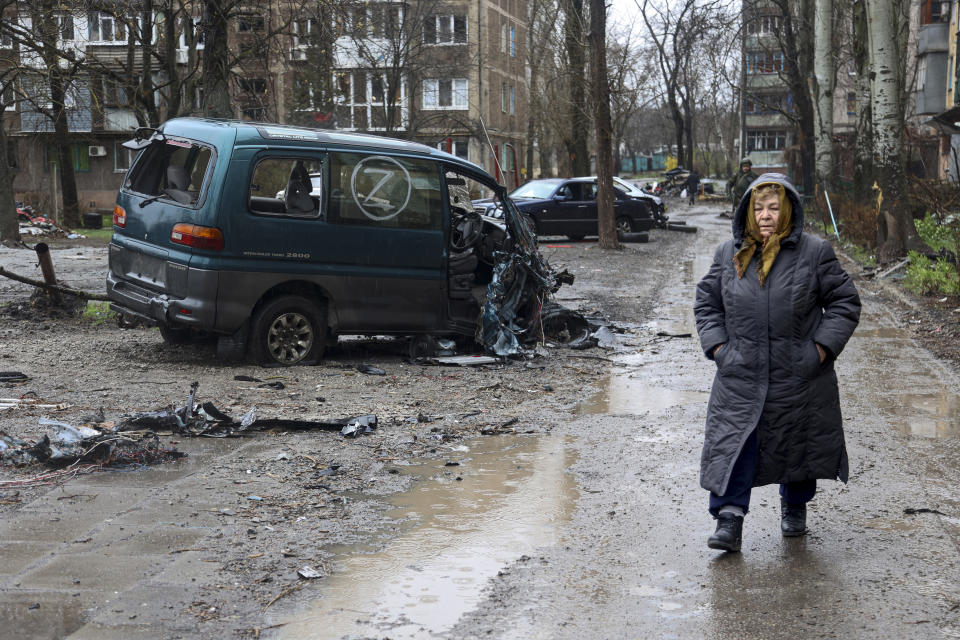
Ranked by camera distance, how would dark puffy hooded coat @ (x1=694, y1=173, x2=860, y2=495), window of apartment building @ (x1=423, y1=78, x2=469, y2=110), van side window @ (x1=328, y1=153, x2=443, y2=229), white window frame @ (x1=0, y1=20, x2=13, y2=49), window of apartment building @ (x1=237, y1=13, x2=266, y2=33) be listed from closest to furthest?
dark puffy hooded coat @ (x1=694, y1=173, x2=860, y2=495)
van side window @ (x1=328, y1=153, x2=443, y2=229)
white window frame @ (x1=0, y1=20, x2=13, y2=49)
window of apartment building @ (x1=237, y1=13, x2=266, y2=33)
window of apartment building @ (x1=423, y1=78, x2=469, y2=110)

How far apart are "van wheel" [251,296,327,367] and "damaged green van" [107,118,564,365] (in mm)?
12

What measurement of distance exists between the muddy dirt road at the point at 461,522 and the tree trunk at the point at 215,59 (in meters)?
7.02

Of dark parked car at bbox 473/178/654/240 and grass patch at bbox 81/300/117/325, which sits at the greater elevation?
dark parked car at bbox 473/178/654/240

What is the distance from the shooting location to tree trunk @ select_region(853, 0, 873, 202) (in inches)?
974

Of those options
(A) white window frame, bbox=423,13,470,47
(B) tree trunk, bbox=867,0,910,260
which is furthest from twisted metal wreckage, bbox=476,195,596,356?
(A) white window frame, bbox=423,13,470,47

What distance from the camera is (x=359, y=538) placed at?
17.3ft

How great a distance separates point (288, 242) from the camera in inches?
371

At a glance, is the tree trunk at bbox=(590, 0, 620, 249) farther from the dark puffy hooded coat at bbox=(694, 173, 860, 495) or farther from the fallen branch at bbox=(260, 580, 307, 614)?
the fallen branch at bbox=(260, 580, 307, 614)

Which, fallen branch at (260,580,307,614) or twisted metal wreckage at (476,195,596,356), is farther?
twisted metal wreckage at (476,195,596,356)

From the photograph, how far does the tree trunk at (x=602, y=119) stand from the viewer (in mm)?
23891

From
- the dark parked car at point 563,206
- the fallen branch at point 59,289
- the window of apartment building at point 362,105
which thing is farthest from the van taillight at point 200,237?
the window of apartment building at point 362,105

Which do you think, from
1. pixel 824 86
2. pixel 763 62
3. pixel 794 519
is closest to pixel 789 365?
pixel 794 519

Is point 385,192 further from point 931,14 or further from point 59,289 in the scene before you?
point 931,14

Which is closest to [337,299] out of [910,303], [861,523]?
[861,523]
